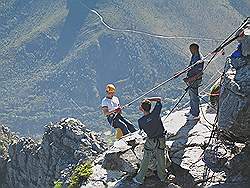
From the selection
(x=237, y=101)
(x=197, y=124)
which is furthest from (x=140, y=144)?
(x=237, y=101)

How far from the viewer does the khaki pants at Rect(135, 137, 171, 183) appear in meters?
18.6

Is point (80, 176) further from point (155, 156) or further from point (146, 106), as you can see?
point (146, 106)

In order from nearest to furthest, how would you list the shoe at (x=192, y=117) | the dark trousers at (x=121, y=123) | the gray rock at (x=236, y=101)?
the gray rock at (x=236, y=101)
the shoe at (x=192, y=117)
the dark trousers at (x=121, y=123)

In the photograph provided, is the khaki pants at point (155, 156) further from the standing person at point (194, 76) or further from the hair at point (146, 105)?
the standing person at point (194, 76)

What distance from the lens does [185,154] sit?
20.2 m

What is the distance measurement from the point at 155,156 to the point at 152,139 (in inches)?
24.9

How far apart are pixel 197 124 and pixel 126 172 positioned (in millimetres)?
3832

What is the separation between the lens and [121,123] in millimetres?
23984

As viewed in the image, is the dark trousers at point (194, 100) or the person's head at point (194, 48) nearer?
the person's head at point (194, 48)

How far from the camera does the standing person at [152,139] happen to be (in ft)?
60.5

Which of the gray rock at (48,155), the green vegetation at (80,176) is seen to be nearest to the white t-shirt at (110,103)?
the green vegetation at (80,176)

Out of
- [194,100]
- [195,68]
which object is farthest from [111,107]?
[195,68]

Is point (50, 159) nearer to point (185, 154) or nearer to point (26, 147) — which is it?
point (26, 147)

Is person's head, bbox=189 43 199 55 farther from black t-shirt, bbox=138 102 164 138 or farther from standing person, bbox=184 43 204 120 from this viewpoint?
black t-shirt, bbox=138 102 164 138
